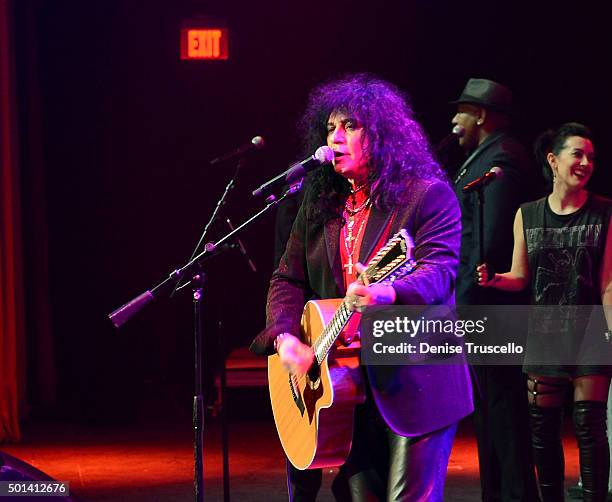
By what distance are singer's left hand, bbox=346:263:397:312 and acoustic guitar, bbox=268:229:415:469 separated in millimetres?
72

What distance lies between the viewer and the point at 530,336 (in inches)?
198

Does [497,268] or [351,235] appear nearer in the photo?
[351,235]

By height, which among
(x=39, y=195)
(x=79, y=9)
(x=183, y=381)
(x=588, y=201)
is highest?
(x=79, y=9)

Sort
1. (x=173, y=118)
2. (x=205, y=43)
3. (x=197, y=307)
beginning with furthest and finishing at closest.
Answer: (x=173, y=118), (x=205, y=43), (x=197, y=307)

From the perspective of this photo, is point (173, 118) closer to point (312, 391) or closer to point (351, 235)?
point (351, 235)

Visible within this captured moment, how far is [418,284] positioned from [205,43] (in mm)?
6740

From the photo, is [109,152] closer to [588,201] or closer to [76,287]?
[76,287]

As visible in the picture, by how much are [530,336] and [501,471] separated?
68 cm

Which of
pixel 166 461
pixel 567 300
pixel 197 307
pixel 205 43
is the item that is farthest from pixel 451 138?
pixel 205 43

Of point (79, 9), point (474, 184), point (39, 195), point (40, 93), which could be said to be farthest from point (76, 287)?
point (474, 184)

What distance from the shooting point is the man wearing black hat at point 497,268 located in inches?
198

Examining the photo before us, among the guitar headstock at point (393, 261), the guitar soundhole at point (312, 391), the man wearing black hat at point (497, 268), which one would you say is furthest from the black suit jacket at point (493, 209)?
the guitar headstock at point (393, 261)

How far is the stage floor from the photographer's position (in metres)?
5.95

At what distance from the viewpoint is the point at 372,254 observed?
10.8 ft
